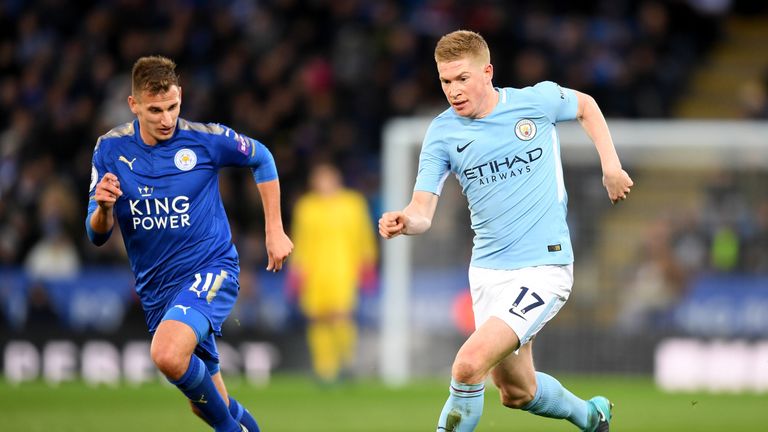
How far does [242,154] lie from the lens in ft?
26.1

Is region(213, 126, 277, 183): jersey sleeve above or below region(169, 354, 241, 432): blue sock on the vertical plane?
above

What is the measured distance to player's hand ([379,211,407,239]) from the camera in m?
6.93

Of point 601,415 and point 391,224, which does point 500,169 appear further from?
point 601,415

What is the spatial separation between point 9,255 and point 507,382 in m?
11.7

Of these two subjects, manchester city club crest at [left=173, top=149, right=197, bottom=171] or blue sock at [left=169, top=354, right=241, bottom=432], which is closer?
blue sock at [left=169, top=354, right=241, bottom=432]

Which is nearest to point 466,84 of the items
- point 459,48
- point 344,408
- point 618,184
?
point 459,48

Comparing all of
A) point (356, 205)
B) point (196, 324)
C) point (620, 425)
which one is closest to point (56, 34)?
point (356, 205)

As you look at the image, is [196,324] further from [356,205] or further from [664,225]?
[664,225]

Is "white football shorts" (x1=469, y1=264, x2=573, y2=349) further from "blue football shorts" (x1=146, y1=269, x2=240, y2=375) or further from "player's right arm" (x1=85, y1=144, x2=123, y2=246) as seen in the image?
"player's right arm" (x1=85, y1=144, x2=123, y2=246)

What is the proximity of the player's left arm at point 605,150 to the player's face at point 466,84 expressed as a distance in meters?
0.59

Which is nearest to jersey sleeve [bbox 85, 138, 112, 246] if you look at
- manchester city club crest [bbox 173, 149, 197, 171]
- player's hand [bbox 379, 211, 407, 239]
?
manchester city club crest [bbox 173, 149, 197, 171]

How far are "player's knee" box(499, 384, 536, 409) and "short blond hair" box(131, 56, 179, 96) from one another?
2.52 metres

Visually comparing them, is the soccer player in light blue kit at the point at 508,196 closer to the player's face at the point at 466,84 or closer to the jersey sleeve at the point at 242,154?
the player's face at the point at 466,84

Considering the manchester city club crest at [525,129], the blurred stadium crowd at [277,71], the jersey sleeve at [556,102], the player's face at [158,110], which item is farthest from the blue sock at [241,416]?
the blurred stadium crowd at [277,71]
